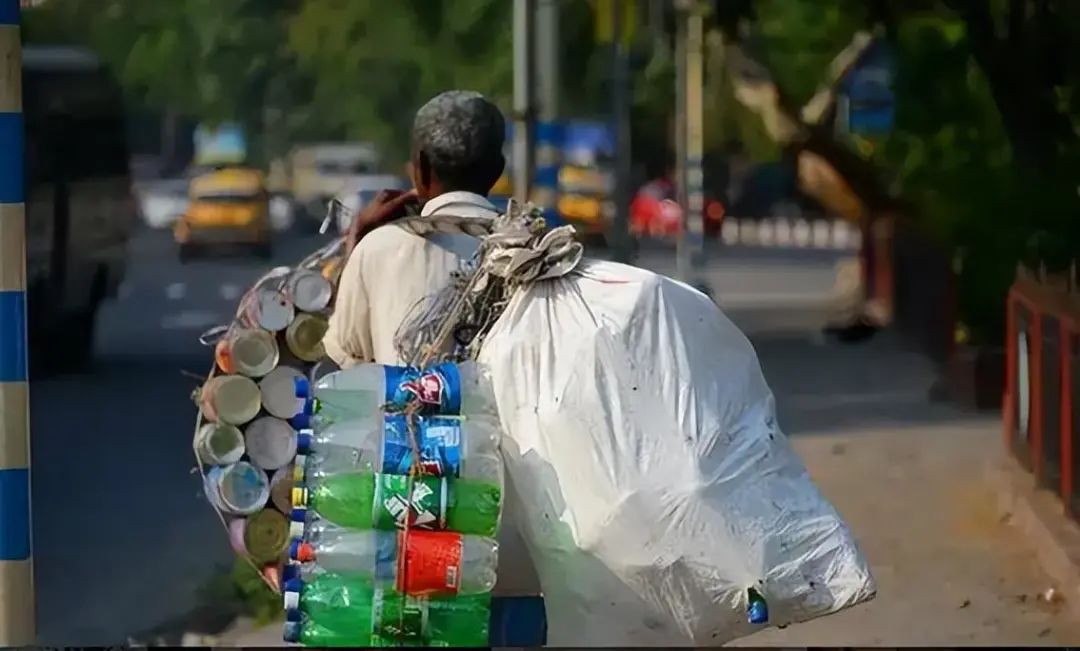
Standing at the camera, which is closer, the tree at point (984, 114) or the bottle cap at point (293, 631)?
the bottle cap at point (293, 631)

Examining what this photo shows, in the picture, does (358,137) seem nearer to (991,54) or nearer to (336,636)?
(991,54)

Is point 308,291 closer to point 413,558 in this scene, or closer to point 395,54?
point 413,558

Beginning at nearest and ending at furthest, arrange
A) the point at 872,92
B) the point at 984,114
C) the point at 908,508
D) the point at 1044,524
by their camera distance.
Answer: the point at 1044,524
the point at 984,114
the point at 908,508
the point at 872,92

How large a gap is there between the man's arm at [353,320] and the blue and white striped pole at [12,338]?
1.78 feet

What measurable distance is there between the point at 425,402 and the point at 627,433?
281 millimetres

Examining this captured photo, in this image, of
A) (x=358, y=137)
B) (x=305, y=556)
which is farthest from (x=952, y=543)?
(x=305, y=556)

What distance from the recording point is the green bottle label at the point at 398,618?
245 centimetres

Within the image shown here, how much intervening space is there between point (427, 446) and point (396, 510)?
96 millimetres

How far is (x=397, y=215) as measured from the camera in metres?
2.96

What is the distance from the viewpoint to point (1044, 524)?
5.44 meters

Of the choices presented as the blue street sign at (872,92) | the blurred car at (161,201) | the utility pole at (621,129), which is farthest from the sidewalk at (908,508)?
the blurred car at (161,201)

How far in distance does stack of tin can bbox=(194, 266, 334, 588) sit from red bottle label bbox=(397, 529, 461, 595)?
440 mm

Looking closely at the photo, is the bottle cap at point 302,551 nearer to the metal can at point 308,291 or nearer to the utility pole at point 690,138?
the metal can at point 308,291

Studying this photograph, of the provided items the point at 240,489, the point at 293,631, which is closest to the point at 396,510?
the point at 293,631
